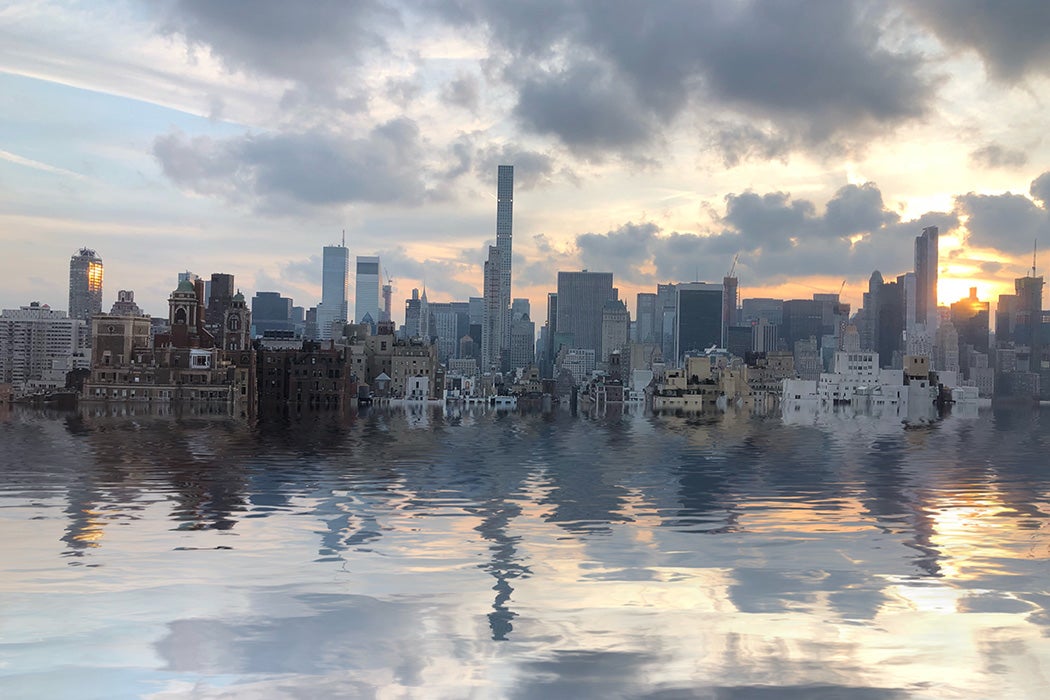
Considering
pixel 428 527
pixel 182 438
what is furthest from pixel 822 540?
pixel 182 438

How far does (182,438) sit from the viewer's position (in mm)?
113000

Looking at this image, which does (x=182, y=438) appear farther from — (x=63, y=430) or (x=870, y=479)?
(x=870, y=479)

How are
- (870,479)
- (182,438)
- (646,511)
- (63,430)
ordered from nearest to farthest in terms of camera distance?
1. (646,511)
2. (870,479)
3. (182,438)
4. (63,430)

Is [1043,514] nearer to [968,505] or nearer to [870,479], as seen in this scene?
[968,505]

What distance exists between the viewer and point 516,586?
1357 inches

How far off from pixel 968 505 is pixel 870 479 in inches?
619

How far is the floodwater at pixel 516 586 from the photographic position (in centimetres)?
2545

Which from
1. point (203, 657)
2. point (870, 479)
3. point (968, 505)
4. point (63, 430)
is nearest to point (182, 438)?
point (63, 430)

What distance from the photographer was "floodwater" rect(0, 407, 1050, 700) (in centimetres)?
2545

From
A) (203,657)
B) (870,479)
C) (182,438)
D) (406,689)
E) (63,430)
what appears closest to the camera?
(406,689)

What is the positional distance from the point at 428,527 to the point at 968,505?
102ft

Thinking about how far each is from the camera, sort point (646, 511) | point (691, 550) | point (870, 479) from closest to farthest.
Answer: point (691, 550) < point (646, 511) < point (870, 479)

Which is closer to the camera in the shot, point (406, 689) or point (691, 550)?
point (406, 689)

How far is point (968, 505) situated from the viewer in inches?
2356
